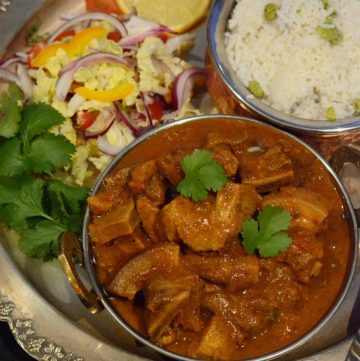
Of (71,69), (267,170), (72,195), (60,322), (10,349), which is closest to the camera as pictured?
(267,170)

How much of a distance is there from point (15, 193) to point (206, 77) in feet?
4.98

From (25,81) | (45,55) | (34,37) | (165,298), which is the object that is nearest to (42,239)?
(165,298)

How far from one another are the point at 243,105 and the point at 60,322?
1632 millimetres

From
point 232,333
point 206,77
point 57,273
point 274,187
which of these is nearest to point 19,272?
point 57,273

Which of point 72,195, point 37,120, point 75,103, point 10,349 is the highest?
point 37,120

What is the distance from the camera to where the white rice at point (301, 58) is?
328 cm

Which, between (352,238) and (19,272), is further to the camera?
(19,272)

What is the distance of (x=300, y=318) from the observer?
8.21 feet

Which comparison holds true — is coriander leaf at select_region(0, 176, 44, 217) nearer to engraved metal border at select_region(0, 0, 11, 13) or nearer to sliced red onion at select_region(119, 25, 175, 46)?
sliced red onion at select_region(119, 25, 175, 46)

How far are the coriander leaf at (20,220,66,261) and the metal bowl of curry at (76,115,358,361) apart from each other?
0.33 m

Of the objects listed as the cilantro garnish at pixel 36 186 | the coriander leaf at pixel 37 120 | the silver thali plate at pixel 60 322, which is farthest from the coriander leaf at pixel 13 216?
the coriander leaf at pixel 37 120

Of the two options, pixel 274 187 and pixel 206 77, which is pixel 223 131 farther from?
pixel 206 77

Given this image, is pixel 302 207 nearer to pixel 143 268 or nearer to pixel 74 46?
pixel 143 268

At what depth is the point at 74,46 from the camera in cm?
358
